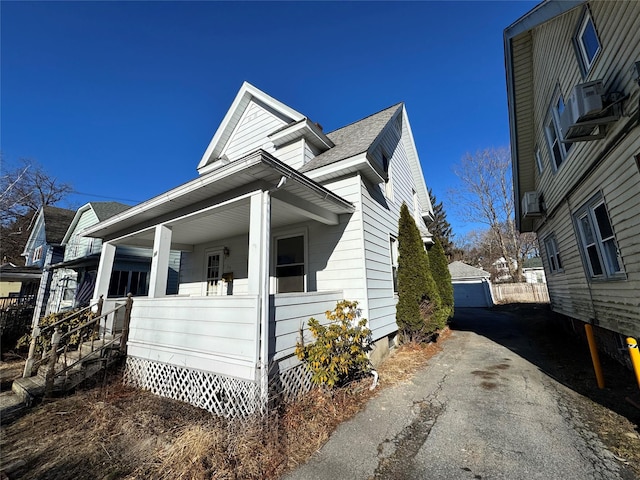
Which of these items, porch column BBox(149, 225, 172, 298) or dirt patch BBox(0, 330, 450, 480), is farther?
porch column BBox(149, 225, 172, 298)

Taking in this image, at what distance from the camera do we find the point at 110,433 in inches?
140

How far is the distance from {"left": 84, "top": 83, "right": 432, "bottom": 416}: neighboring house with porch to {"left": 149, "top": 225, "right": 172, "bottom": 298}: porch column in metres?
0.03

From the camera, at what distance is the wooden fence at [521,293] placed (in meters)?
21.0

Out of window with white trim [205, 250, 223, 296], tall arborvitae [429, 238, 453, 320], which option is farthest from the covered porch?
tall arborvitae [429, 238, 453, 320]

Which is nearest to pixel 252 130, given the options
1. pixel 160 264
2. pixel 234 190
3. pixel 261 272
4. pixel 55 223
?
pixel 234 190

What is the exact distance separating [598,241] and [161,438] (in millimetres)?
8388

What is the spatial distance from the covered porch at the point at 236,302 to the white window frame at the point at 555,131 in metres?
5.68

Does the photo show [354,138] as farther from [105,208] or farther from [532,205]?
[105,208]

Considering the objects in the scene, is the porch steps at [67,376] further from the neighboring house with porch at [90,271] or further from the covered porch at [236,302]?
the neighboring house with porch at [90,271]

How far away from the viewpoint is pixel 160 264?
5.64 meters

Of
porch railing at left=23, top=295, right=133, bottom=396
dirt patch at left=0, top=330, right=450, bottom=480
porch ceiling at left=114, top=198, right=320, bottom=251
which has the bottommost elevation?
dirt patch at left=0, top=330, right=450, bottom=480

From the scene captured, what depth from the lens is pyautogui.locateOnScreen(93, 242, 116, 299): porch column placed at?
7.22 meters

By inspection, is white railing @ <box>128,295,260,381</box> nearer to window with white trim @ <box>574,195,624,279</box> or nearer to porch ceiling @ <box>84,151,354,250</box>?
porch ceiling @ <box>84,151,354,250</box>

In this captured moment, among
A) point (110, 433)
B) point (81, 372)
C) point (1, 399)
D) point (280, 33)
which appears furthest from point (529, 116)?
point (1, 399)
